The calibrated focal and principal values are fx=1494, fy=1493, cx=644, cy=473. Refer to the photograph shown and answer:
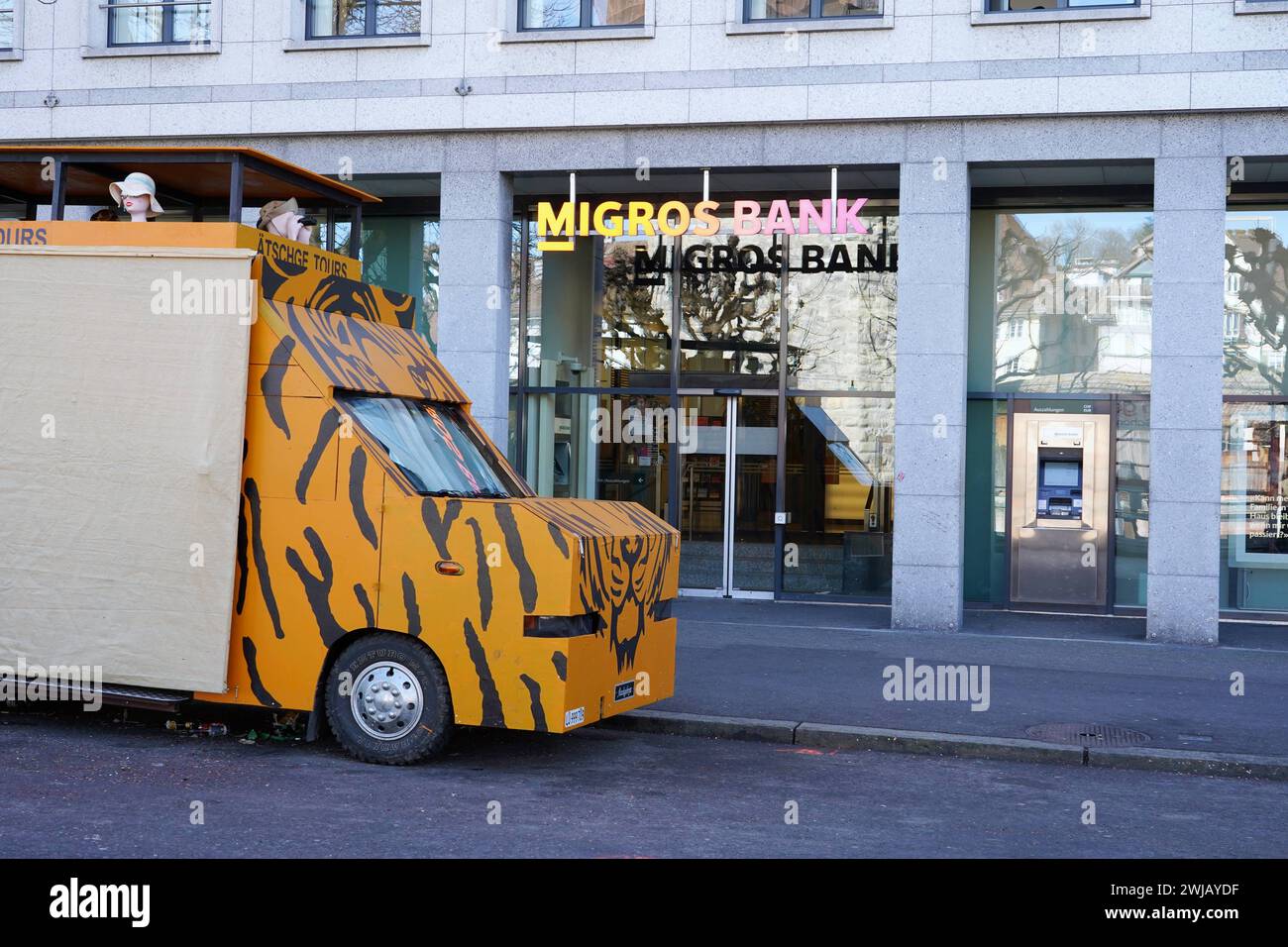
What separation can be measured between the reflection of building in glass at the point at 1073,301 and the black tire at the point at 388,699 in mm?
11056

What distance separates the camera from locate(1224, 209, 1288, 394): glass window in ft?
55.6

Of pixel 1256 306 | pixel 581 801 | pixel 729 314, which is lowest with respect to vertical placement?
pixel 581 801

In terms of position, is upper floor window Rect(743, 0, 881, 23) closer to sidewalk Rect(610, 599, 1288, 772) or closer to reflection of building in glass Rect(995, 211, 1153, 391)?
reflection of building in glass Rect(995, 211, 1153, 391)

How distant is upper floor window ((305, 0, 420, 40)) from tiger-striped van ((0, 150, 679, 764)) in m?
8.55

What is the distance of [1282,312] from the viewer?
668 inches

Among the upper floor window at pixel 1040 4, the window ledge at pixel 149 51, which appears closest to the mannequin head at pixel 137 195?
the window ledge at pixel 149 51

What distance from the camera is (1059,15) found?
15.2 metres

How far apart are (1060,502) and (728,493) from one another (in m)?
3.90

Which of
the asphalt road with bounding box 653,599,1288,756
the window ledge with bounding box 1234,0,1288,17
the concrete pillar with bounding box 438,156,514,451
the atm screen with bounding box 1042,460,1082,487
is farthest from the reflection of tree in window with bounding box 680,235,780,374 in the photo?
the window ledge with bounding box 1234,0,1288,17

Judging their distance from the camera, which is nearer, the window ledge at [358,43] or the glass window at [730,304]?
the window ledge at [358,43]

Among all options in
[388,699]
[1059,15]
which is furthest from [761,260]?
[388,699]

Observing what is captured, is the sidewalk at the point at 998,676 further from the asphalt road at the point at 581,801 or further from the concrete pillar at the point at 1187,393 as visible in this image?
the asphalt road at the point at 581,801

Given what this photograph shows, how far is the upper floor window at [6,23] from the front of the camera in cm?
1833

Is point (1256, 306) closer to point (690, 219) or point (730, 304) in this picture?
point (730, 304)
